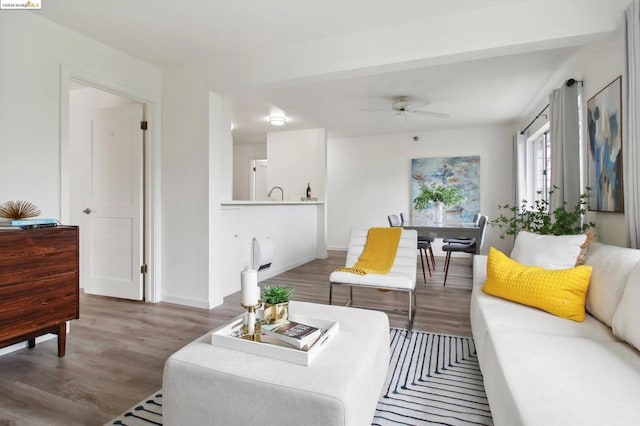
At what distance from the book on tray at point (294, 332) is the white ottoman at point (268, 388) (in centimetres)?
7

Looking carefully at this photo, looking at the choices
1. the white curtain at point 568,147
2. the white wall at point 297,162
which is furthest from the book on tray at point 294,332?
the white wall at point 297,162

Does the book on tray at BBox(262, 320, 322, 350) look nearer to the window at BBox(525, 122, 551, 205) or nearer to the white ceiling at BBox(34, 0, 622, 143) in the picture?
the white ceiling at BBox(34, 0, 622, 143)

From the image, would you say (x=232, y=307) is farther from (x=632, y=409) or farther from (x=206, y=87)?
(x=632, y=409)

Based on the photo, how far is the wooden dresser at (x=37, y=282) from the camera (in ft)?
6.44

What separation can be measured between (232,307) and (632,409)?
2960 mm

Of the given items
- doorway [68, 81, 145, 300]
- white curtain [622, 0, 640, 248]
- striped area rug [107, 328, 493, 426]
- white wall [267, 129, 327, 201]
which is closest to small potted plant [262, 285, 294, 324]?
striped area rug [107, 328, 493, 426]

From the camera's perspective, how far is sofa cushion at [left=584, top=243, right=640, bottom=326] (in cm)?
161

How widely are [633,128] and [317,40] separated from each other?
7.49 ft

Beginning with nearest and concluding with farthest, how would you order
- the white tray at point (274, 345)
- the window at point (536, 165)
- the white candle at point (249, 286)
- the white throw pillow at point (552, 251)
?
1. the white tray at point (274, 345)
2. the white candle at point (249, 286)
3. the white throw pillow at point (552, 251)
4. the window at point (536, 165)

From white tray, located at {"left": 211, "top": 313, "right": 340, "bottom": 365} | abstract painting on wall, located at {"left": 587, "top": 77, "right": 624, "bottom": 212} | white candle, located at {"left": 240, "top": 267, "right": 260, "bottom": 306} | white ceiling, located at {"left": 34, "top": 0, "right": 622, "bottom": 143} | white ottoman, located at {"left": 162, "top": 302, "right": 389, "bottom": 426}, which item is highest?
white ceiling, located at {"left": 34, "top": 0, "right": 622, "bottom": 143}

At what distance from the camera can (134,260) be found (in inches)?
139

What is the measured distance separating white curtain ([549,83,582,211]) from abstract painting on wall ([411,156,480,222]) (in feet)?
10.2

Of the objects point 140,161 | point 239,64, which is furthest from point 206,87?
point 140,161

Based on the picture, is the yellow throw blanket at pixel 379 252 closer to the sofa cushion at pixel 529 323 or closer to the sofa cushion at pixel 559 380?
the sofa cushion at pixel 529 323
